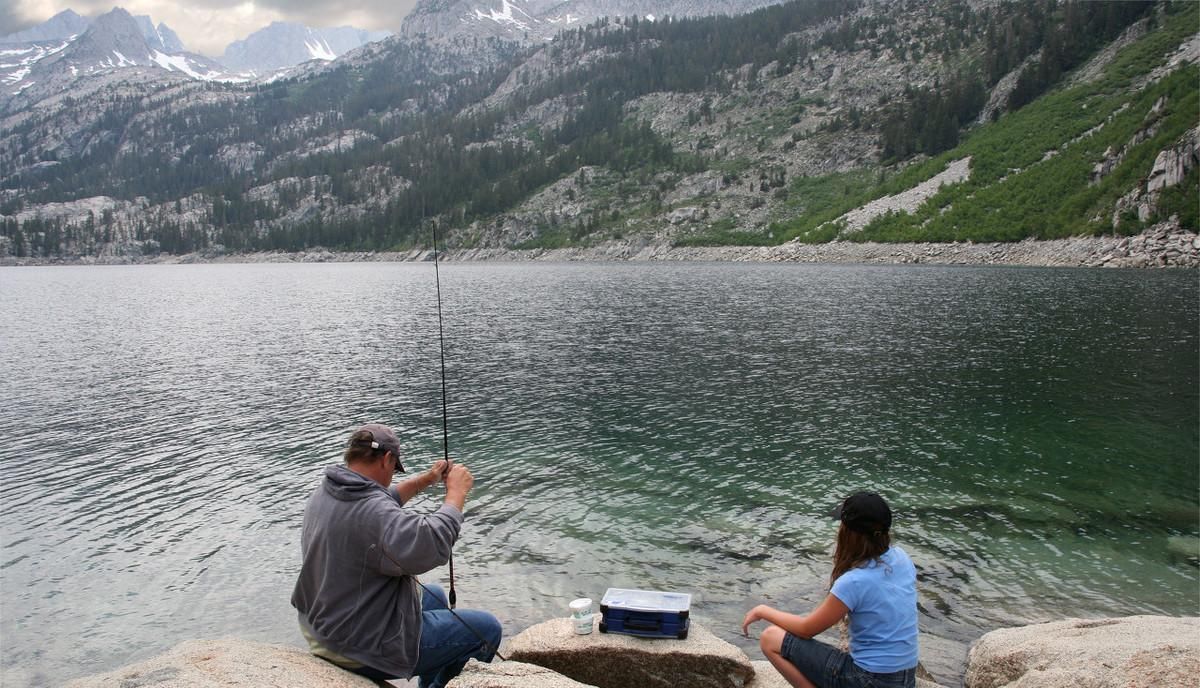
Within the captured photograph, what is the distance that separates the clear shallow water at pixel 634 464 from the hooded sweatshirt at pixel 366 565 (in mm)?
5605

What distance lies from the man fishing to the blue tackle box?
2958 mm

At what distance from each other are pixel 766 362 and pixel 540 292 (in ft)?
173

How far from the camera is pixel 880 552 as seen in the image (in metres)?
6.61

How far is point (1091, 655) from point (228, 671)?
8.86 metres

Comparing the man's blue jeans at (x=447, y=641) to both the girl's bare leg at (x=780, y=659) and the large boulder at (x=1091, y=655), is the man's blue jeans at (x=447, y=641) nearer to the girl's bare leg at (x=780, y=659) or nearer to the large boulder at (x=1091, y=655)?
the girl's bare leg at (x=780, y=659)

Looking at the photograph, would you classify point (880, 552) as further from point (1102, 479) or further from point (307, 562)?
point (1102, 479)

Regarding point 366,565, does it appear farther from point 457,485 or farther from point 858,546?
point 858,546

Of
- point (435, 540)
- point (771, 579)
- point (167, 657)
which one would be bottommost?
point (771, 579)

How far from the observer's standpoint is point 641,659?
28.4 feet

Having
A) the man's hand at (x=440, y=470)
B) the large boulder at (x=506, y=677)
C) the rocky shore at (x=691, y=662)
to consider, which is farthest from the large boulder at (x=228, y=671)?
the man's hand at (x=440, y=470)

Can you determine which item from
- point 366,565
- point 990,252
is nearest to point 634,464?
point 366,565

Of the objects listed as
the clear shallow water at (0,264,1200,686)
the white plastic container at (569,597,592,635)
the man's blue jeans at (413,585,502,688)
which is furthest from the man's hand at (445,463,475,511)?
the clear shallow water at (0,264,1200,686)

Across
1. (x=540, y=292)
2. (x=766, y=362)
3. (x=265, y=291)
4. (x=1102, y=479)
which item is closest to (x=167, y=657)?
(x=1102, y=479)

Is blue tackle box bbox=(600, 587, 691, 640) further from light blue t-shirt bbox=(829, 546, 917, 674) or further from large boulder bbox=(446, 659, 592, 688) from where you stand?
light blue t-shirt bbox=(829, 546, 917, 674)
